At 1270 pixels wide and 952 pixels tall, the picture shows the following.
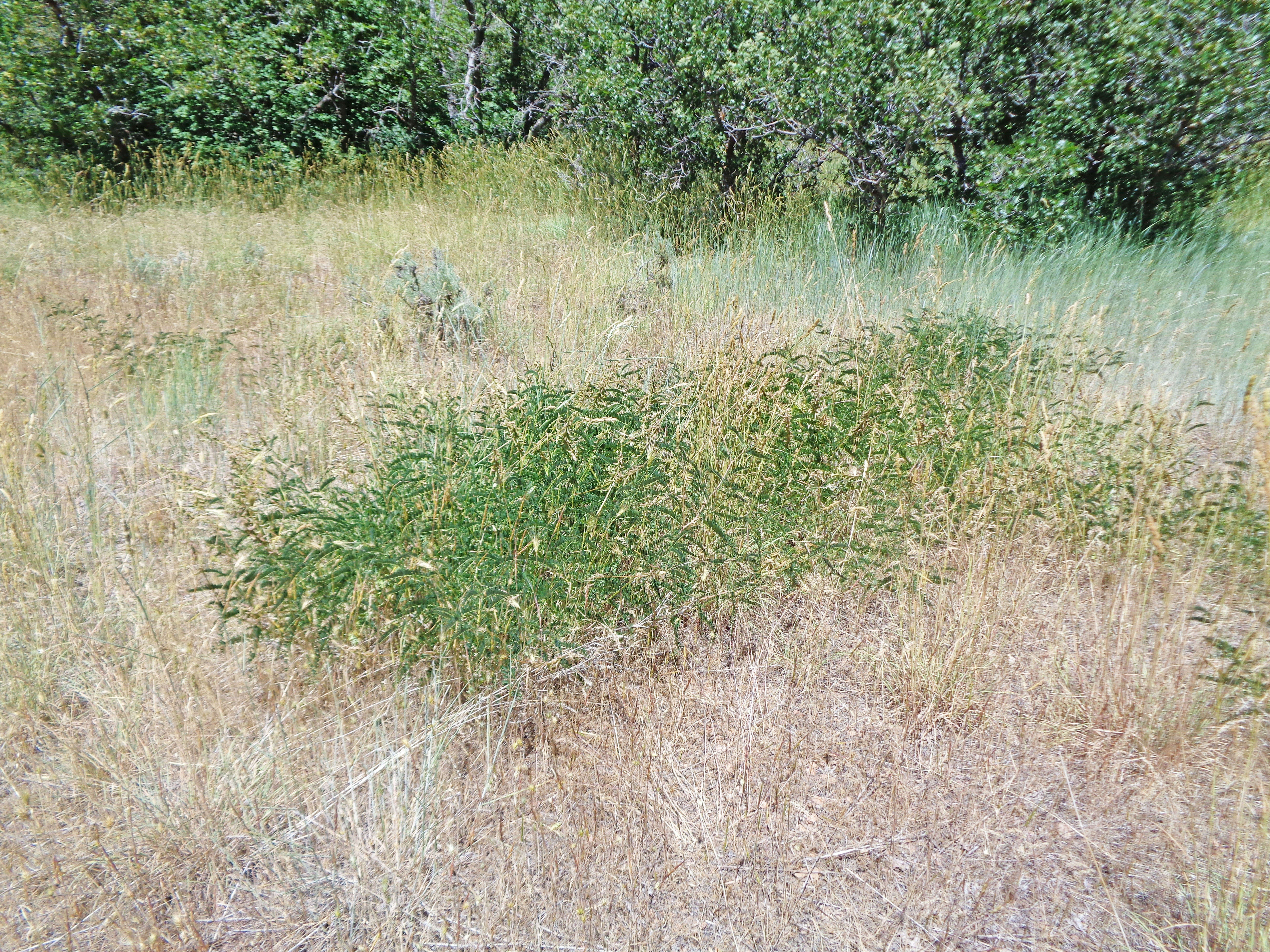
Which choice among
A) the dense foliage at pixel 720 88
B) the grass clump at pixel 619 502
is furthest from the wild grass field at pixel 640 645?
the dense foliage at pixel 720 88

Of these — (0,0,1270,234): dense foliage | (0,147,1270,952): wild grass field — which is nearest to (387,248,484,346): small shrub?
(0,147,1270,952): wild grass field

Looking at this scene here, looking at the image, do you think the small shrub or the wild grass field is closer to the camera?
the wild grass field

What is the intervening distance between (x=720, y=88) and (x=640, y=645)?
5.82 meters

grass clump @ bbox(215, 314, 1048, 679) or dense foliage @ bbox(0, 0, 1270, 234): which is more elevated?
dense foliage @ bbox(0, 0, 1270, 234)

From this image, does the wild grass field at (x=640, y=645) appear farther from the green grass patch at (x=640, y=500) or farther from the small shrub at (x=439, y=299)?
the small shrub at (x=439, y=299)

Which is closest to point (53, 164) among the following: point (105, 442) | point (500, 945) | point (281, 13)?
point (281, 13)

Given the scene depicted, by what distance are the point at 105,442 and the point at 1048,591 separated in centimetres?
407

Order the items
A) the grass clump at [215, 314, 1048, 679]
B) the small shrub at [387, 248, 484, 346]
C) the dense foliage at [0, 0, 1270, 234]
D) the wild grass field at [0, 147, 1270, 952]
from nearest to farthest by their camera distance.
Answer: the wild grass field at [0, 147, 1270, 952], the grass clump at [215, 314, 1048, 679], the small shrub at [387, 248, 484, 346], the dense foliage at [0, 0, 1270, 234]

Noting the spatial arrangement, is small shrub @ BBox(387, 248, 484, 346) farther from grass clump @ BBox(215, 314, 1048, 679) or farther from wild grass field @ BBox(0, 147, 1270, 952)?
grass clump @ BBox(215, 314, 1048, 679)

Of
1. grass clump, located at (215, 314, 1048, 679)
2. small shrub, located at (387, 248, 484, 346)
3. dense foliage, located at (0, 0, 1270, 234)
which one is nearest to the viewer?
grass clump, located at (215, 314, 1048, 679)

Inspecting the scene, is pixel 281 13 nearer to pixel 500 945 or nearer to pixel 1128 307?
pixel 1128 307

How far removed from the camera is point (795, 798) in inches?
85.6

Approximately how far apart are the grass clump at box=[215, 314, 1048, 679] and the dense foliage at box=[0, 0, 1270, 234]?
10.2 feet

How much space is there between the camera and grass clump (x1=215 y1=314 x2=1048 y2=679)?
240 centimetres
